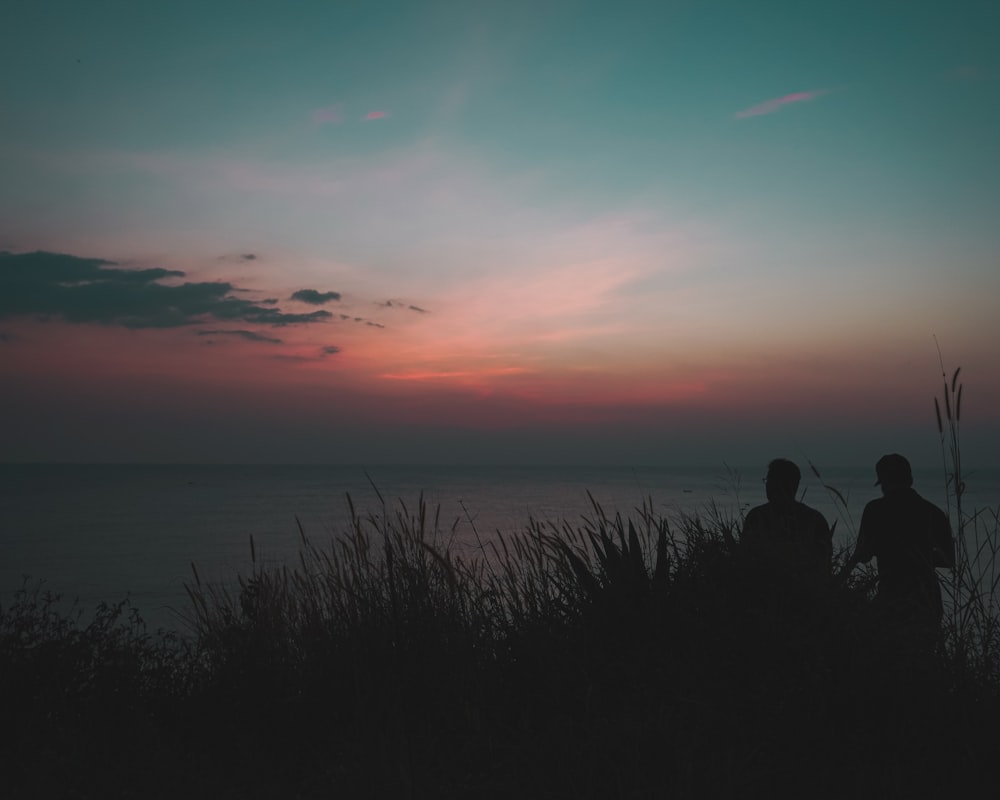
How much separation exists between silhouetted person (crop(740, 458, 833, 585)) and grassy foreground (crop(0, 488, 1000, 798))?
0.37ft

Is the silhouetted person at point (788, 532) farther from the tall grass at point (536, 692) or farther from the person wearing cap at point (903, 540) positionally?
the person wearing cap at point (903, 540)

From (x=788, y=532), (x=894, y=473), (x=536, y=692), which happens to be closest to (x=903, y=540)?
(x=894, y=473)

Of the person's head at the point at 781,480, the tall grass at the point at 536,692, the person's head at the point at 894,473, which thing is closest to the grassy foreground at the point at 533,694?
the tall grass at the point at 536,692

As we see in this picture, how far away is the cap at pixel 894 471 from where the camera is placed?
5352mm

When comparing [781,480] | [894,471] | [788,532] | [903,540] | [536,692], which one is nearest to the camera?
[536,692]

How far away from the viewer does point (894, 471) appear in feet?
17.6

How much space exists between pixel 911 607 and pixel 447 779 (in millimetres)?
3274

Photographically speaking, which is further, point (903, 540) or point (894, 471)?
point (894, 471)

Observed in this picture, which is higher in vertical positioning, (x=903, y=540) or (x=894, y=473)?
(x=894, y=473)

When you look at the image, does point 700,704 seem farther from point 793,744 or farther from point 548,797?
point 548,797

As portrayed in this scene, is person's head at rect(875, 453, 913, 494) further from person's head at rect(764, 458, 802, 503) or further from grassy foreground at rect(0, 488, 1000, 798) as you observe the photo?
grassy foreground at rect(0, 488, 1000, 798)

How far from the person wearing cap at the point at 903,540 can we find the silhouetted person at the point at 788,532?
25 centimetres

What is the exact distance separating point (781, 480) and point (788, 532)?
0.77m

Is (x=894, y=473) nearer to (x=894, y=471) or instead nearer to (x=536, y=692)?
(x=894, y=471)
